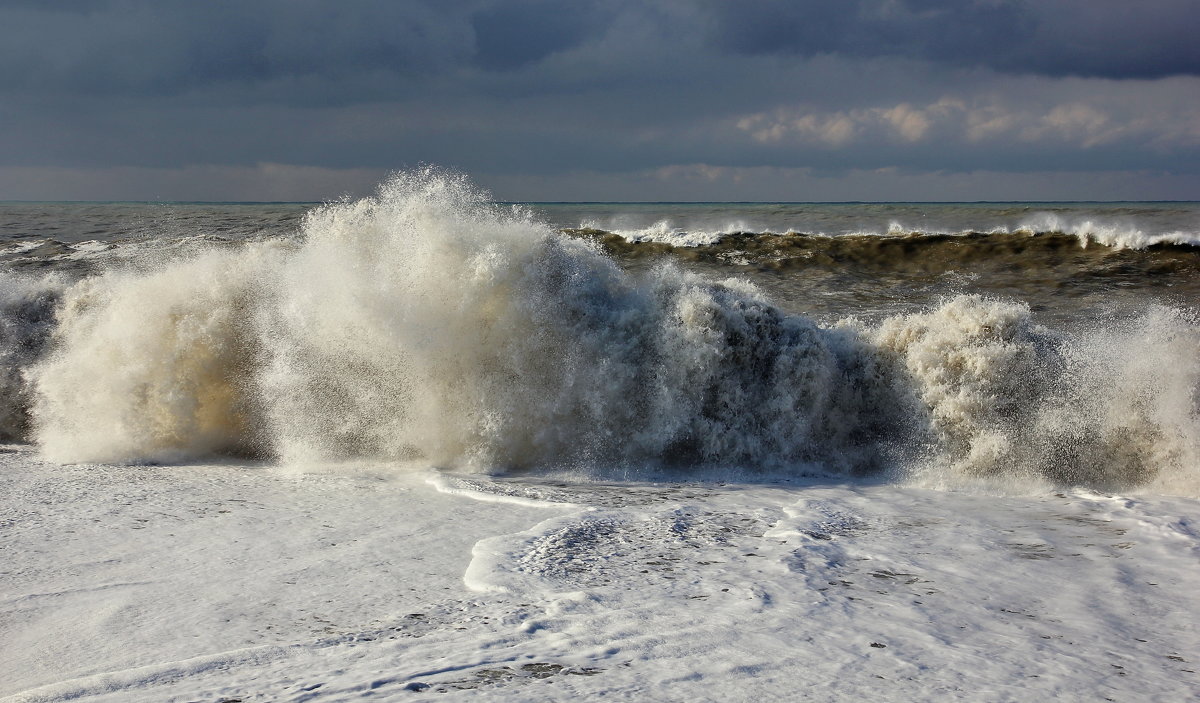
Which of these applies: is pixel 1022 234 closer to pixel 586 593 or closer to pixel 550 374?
pixel 550 374

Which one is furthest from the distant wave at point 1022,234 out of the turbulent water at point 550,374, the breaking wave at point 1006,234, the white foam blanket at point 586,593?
the white foam blanket at point 586,593

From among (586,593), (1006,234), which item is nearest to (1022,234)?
(1006,234)

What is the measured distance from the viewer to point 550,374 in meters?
6.59

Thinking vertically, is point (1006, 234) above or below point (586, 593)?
above

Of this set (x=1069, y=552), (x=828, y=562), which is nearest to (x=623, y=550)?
(x=828, y=562)

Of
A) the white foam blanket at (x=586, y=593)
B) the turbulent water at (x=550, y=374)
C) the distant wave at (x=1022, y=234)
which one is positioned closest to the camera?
the white foam blanket at (x=586, y=593)

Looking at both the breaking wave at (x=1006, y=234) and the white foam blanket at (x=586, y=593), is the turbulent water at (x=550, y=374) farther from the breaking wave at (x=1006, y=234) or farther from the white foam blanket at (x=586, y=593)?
the breaking wave at (x=1006, y=234)

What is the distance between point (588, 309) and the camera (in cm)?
693

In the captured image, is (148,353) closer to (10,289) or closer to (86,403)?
(86,403)

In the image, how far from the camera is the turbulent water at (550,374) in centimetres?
619

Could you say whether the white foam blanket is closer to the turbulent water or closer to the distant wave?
the turbulent water

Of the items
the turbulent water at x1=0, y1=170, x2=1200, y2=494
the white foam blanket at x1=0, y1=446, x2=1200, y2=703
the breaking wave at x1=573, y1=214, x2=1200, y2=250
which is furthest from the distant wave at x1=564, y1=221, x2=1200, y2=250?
the white foam blanket at x1=0, y1=446, x2=1200, y2=703

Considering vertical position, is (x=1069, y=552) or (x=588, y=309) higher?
(x=588, y=309)

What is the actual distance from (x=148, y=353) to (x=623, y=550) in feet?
15.5
